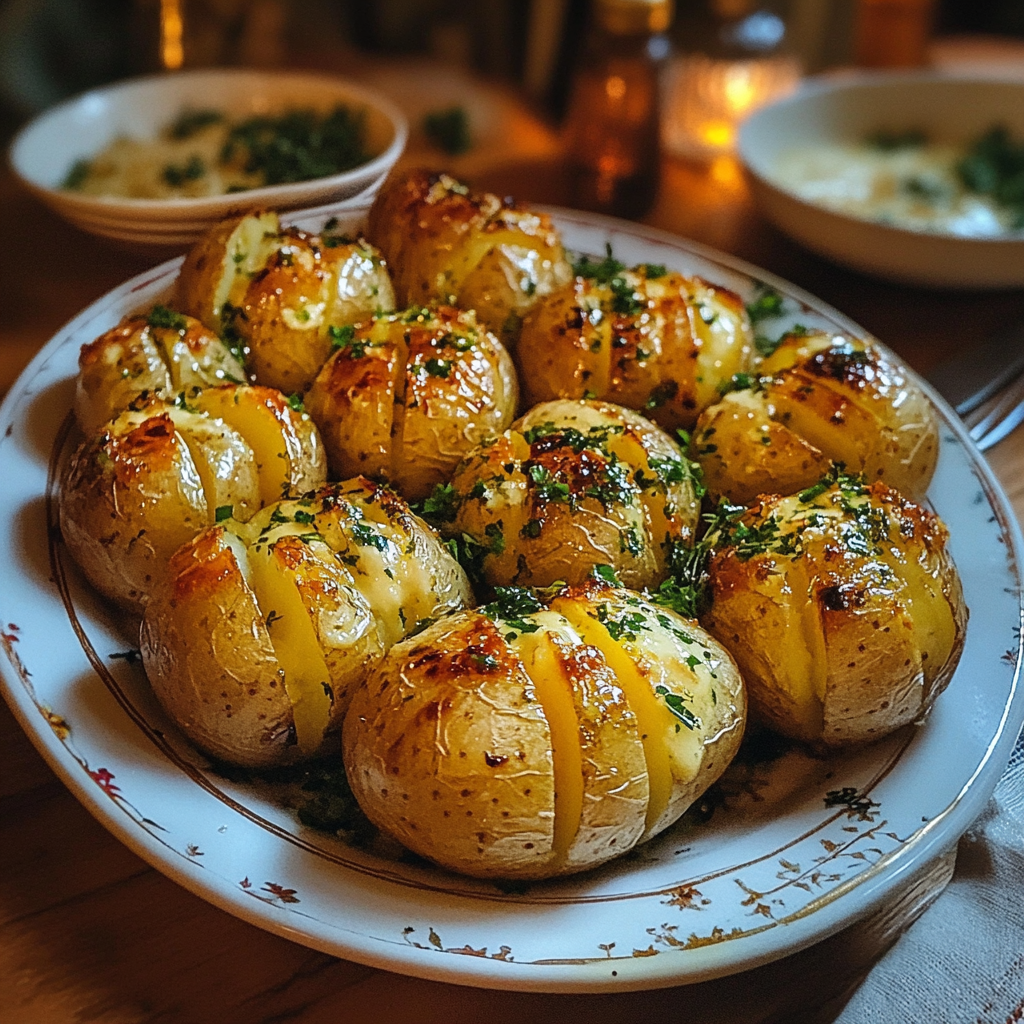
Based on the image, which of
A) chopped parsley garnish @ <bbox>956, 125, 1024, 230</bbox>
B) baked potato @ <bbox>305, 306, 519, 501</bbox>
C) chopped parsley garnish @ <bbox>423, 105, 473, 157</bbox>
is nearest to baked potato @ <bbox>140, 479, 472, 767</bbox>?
baked potato @ <bbox>305, 306, 519, 501</bbox>

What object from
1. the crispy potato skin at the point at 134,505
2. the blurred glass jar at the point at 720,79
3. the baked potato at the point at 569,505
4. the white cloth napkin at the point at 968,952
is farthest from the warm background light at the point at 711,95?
the white cloth napkin at the point at 968,952

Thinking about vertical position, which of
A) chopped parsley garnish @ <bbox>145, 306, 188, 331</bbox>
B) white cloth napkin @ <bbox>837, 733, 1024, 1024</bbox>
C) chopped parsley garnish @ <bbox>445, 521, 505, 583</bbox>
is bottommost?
white cloth napkin @ <bbox>837, 733, 1024, 1024</bbox>

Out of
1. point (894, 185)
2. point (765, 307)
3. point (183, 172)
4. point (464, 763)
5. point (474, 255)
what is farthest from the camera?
point (894, 185)

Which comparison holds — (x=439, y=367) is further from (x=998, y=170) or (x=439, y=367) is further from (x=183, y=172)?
(x=998, y=170)

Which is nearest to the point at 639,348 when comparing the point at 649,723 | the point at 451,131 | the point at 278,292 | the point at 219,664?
the point at 278,292

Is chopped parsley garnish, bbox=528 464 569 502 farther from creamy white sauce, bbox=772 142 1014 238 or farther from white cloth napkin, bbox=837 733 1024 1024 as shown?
creamy white sauce, bbox=772 142 1014 238

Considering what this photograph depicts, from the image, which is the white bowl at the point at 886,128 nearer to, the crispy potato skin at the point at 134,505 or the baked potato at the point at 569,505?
the baked potato at the point at 569,505
